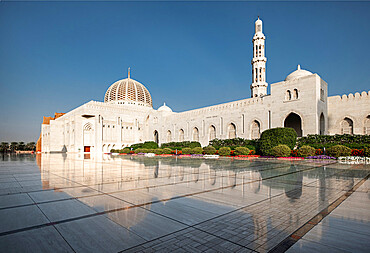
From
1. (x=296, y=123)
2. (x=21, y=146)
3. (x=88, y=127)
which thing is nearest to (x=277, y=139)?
(x=296, y=123)

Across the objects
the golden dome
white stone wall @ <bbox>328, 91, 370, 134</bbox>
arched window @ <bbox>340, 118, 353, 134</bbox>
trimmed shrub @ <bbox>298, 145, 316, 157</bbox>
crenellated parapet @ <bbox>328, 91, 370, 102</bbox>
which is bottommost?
trimmed shrub @ <bbox>298, 145, 316, 157</bbox>

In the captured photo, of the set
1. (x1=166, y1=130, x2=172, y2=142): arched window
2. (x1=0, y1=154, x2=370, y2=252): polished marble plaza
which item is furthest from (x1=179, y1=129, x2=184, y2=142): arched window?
(x1=0, y1=154, x2=370, y2=252): polished marble plaza

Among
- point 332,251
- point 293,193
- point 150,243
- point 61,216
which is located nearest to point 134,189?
point 61,216

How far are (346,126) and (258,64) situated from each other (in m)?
13.7

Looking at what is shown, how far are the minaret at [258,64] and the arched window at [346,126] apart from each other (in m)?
10.4

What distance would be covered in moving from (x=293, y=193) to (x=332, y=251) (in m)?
2.67

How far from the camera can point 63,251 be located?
2244mm

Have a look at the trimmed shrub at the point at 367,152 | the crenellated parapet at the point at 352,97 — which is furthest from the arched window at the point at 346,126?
the trimmed shrub at the point at 367,152

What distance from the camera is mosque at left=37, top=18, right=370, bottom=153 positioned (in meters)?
21.5

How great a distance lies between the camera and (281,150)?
15.7 meters

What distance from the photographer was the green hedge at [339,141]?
15409 mm

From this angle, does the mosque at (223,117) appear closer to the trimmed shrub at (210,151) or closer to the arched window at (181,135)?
the arched window at (181,135)

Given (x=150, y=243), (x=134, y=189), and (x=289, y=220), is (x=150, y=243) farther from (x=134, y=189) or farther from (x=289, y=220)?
(x=134, y=189)

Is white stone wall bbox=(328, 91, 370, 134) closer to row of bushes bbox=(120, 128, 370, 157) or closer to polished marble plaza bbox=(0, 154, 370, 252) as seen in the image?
row of bushes bbox=(120, 128, 370, 157)
